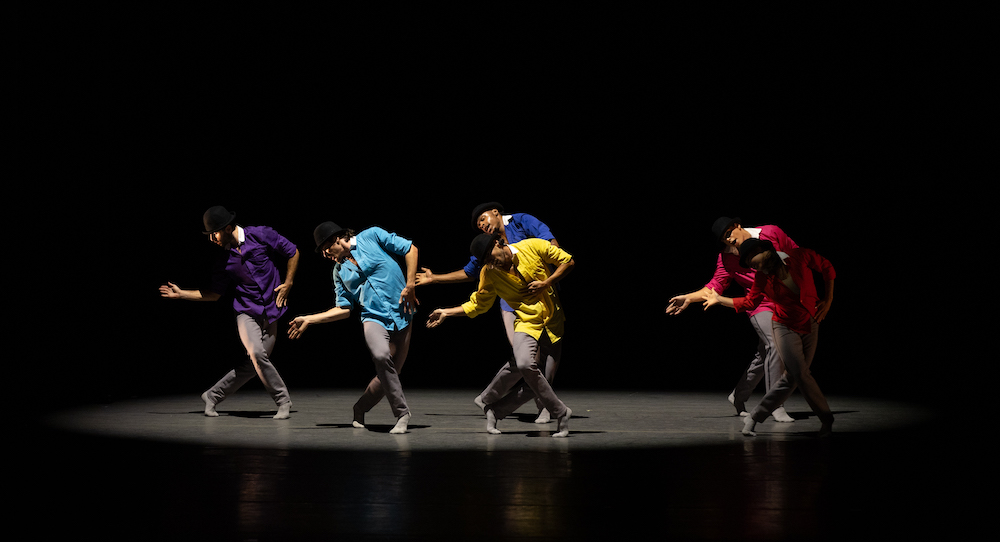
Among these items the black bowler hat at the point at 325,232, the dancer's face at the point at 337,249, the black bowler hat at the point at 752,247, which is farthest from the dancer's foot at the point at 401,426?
the black bowler hat at the point at 752,247

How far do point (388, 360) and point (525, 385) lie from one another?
2.58ft

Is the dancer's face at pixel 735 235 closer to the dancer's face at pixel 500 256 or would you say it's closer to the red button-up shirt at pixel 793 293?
the red button-up shirt at pixel 793 293

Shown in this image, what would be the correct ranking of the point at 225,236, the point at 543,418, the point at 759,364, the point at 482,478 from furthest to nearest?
the point at 225,236, the point at 759,364, the point at 543,418, the point at 482,478

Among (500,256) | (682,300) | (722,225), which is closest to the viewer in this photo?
(500,256)

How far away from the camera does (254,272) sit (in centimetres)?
652

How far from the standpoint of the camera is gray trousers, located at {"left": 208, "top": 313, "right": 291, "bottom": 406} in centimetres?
634

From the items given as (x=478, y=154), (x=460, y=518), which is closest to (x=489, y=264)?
(x=460, y=518)

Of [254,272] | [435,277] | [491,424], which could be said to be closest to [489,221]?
[435,277]

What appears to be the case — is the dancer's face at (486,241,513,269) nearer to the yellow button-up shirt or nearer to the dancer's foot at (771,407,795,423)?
the yellow button-up shirt

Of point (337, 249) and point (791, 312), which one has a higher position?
point (337, 249)

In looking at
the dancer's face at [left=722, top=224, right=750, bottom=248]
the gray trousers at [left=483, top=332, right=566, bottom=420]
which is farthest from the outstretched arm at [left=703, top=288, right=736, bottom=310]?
the gray trousers at [left=483, top=332, right=566, bottom=420]

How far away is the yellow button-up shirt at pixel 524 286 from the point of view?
521 centimetres

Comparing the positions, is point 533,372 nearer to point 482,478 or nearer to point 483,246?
point 483,246

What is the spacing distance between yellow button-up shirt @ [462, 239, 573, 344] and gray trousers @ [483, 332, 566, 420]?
0.07m
